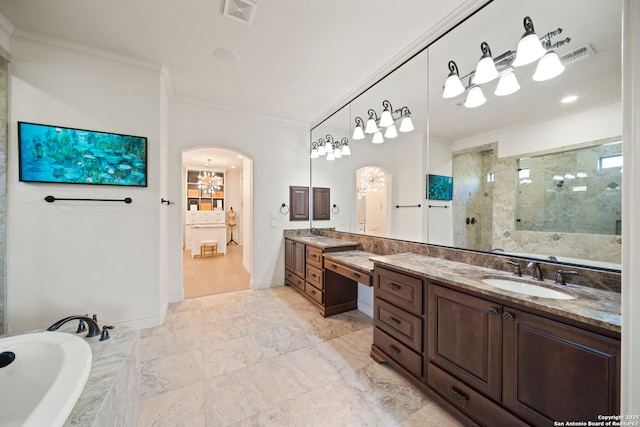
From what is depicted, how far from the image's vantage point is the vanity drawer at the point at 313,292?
2.93 metres

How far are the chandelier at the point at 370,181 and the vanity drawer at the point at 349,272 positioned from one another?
1.20 metres

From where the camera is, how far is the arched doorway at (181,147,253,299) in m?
4.05

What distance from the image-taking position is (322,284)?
2848 millimetres

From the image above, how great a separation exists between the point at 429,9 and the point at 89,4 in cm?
266

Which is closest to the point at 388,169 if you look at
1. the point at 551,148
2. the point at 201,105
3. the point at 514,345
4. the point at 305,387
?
the point at 551,148

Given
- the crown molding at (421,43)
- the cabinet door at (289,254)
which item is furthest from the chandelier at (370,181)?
the cabinet door at (289,254)

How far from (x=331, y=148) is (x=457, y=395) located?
3.25 metres

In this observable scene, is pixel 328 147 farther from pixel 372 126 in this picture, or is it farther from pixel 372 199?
pixel 372 199

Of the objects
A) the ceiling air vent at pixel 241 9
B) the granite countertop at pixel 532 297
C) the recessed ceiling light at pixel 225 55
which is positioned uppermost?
the recessed ceiling light at pixel 225 55

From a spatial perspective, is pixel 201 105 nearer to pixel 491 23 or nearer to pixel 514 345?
pixel 491 23

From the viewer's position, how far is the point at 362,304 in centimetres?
297

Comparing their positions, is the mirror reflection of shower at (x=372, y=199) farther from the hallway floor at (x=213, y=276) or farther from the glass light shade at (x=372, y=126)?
the hallway floor at (x=213, y=276)

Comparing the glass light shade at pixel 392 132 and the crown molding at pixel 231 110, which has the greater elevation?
the crown molding at pixel 231 110

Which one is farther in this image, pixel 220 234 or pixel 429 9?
pixel 220 234
